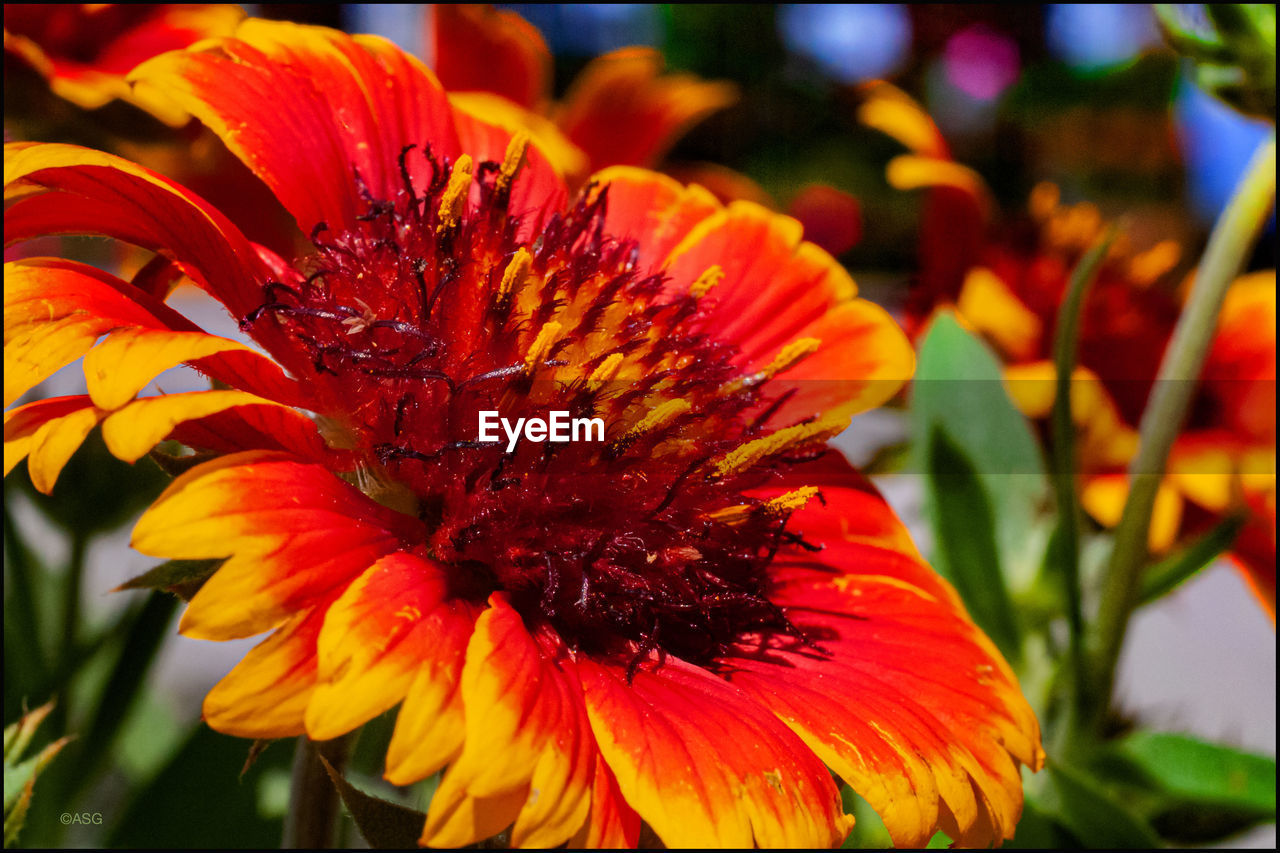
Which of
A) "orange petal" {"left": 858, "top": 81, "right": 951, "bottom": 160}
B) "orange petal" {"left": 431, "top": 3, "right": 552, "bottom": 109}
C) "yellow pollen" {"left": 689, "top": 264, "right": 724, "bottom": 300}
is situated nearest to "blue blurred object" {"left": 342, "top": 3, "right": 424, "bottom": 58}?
"orange petal" {"left": 431, "top": 3, "right": 552, "bottom": 109}

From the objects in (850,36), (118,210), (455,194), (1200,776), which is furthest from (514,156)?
(850,36)

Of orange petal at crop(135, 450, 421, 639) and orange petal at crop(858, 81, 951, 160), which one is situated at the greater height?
orange petal at crop(858, 81, 951, 160)

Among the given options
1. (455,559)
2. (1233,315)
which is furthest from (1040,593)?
(455,559)

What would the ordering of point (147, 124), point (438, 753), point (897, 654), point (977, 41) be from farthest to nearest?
1. point (977, 41)
2. point (147, 124)
3. point (897, 654)
4. point (438, 753)

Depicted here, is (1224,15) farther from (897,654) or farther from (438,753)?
(438,753)

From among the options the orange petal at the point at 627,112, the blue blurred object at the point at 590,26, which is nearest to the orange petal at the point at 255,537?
the orange petal at the point at 627,112

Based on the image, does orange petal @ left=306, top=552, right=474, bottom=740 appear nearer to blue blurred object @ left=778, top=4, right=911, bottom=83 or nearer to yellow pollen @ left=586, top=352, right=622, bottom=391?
yellow pollen @ left=586, top=352, right=622, bottom=391

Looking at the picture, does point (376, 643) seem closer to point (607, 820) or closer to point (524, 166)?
point (607, 820)
